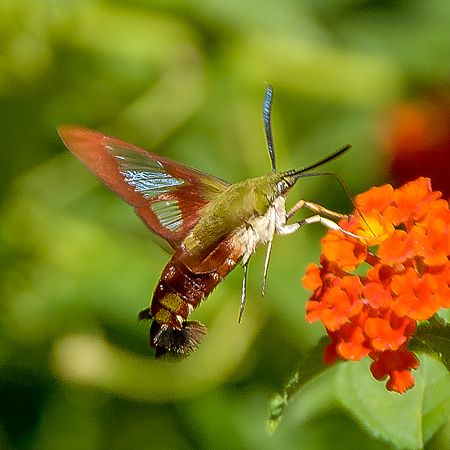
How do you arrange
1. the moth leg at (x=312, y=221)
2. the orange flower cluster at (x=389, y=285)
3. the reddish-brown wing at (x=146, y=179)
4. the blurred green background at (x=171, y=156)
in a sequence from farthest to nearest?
1. the blurred green background at (x=171, y=156)
2. the reddish-brown wing at (x=146, y=179)
3. the moth leg at (x=312, y=221)
4. the orange flower cluster at (x=389, y=285)

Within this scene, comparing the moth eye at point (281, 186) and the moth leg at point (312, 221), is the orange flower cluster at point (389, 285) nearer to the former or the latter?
the moth leg at point (312, 221)

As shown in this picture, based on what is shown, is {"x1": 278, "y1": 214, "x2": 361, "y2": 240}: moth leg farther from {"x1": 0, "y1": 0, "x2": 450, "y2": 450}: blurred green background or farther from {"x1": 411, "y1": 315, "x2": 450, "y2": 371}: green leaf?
{"x1": 0, "y1": 0, "x2": 450, "y2": 450}: blurred green background

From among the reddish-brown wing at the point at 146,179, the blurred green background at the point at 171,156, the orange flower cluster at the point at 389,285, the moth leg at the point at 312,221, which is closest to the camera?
the orange flower cluster at the point at 389,285

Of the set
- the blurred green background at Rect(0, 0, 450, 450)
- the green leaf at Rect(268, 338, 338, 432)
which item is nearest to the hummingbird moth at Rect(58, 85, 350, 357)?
the green leaf at Rect(268, 338, 338, 432)

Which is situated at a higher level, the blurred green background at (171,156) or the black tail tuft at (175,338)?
the black tail tuft at (175,338)

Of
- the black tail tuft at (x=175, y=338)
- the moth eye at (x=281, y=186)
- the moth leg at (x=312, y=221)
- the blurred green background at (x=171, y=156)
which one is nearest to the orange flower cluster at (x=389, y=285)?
the moth leg at (x=312, y=221)
